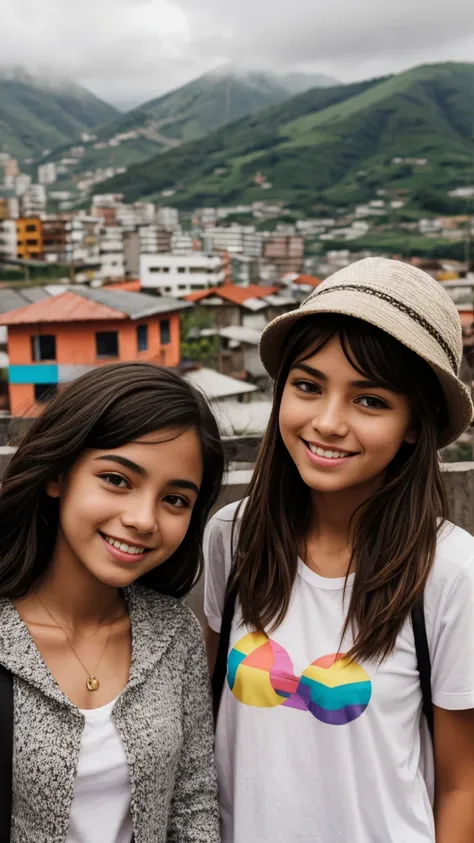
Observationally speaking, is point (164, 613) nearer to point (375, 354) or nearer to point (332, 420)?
point (332, 420)

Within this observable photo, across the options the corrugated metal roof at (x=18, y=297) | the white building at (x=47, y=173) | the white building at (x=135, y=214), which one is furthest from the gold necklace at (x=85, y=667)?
the white building at (x=47, y=173)

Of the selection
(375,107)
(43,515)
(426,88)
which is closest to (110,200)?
(375,107)

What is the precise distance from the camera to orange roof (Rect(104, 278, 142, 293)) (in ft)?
91.1

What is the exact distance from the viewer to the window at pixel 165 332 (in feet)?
83.5

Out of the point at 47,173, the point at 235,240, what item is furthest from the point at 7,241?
the point at 235,240

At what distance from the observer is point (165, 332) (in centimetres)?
2583

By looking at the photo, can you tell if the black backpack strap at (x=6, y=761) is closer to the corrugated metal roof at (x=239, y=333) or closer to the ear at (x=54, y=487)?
the ear at (x=54, y=487)

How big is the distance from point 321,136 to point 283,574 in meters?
41.0

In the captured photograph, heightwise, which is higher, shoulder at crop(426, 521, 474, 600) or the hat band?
the hat band

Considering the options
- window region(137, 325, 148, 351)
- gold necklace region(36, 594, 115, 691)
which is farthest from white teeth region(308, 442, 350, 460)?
window region(137, 325, 148, 351)

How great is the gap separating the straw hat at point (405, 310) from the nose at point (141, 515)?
0.32 m

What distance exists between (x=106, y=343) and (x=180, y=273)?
6.57 meters

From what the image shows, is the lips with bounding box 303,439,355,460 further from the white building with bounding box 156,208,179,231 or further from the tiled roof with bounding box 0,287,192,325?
the white building with bounding box 156,208,179,231

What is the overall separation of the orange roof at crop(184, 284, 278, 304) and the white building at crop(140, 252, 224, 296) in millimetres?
1289
